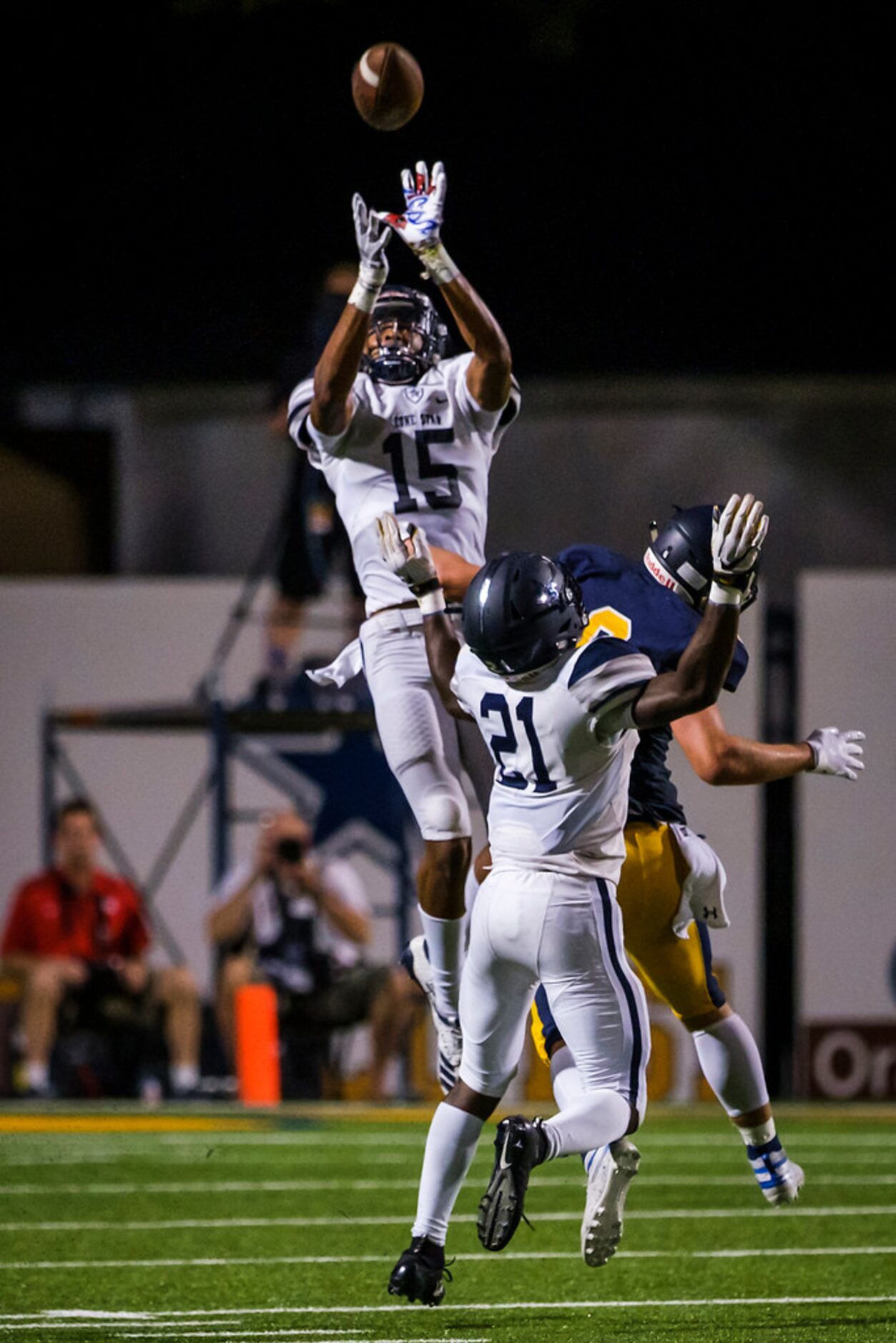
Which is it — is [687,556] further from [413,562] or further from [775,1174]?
[775,1174]

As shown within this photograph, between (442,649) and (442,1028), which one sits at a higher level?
(442,649)

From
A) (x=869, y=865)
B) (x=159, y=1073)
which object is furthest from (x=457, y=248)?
(x=159, y=1073)

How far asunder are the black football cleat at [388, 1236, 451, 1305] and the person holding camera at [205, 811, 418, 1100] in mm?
6000

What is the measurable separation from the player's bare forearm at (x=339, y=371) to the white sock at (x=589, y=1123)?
79.1 inches

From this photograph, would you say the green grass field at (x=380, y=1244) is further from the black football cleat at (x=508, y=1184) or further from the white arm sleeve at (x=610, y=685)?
the white arm sleeve at (x=610, y=685)

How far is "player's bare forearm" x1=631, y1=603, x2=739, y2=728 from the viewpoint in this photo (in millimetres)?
4566

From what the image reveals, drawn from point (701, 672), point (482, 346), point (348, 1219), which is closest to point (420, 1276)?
point (701, 672)

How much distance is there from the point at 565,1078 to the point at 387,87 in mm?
2646

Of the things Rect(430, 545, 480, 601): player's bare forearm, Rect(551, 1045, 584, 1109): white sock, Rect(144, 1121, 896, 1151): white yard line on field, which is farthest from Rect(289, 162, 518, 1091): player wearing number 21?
Rect(144, 1121, 896, 1151): white yard line on field

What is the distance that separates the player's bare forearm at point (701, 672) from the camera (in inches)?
180

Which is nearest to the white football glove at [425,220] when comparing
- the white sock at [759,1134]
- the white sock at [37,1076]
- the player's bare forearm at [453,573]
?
the player's bare forearm at [453,573]

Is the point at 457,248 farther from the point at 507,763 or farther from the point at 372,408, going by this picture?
the point at 507,763

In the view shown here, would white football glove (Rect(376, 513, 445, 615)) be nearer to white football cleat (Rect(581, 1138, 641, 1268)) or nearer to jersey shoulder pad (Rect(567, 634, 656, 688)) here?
jersey shoulder pad (Rect(567, 634, 656, 688))

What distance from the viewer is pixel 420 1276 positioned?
4727 mm
